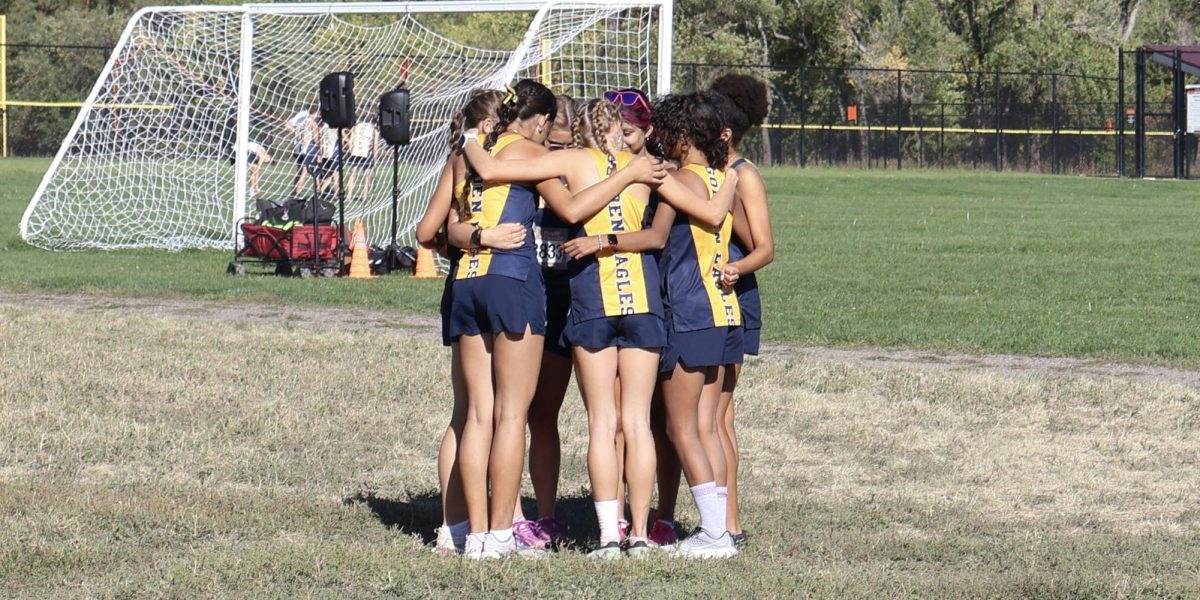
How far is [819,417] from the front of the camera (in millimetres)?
8938

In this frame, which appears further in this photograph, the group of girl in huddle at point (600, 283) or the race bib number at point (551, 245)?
the race bib number at point (551, 245)

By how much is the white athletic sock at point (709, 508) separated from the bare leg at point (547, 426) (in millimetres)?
624

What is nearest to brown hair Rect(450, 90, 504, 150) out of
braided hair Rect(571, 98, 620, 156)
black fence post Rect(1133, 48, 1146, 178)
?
braided hair Rect(571, 98, 620, 156)

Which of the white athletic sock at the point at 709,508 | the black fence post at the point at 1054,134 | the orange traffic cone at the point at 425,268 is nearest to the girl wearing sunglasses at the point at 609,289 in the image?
the white athletic sock at the point at 709,508

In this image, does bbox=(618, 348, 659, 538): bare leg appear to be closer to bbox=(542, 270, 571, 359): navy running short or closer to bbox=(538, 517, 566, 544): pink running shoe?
bbox=(542, 270, 571, 359): navy running short

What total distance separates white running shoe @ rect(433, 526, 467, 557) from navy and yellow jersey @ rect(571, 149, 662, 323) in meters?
0.96

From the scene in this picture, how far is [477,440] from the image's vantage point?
587 cm

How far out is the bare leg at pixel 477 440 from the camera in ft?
19.2

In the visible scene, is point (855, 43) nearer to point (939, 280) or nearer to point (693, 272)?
point (939, 280)

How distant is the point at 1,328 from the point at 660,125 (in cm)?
746

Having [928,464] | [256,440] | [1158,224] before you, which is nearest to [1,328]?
[256,440]

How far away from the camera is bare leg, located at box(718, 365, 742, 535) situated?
20.4 feet

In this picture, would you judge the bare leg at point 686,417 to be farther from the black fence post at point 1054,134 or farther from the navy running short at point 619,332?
the black fence post at point 1054,134

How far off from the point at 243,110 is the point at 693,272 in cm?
1388
